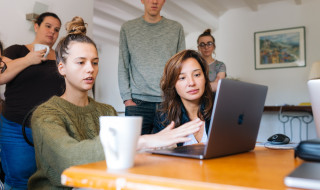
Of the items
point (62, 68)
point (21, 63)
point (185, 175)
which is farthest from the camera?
point (21, 63)

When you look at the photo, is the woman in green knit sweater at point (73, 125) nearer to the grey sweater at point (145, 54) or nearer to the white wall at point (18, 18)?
the grey sweater at point (145, 54)

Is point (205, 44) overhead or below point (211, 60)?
overhead

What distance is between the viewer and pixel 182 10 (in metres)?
6.23

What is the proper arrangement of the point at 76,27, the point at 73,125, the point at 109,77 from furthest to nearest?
the point at 109,77 < the point at 76,27 < the point at 73,125

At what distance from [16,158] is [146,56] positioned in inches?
40.5

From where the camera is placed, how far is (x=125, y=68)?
7.32 feet

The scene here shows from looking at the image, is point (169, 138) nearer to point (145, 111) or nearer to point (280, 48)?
point (145, 111)

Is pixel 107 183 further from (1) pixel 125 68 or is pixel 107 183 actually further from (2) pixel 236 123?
(1) pixel 125 68

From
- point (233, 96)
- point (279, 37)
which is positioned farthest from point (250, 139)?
point (279, 37)

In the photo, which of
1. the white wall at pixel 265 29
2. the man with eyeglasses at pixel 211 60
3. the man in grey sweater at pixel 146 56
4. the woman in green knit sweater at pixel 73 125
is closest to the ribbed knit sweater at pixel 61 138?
the woman in green knit sweater at pixel 73 125

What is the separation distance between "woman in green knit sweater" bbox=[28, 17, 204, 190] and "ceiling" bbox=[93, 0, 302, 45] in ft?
14.7

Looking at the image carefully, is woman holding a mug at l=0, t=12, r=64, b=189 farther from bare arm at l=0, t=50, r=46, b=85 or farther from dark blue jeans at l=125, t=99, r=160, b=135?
dark blue jeans at l=125, t=99, r=160, b=135

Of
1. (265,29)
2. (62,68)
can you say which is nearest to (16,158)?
(62,68)

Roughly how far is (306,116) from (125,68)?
154 inches
